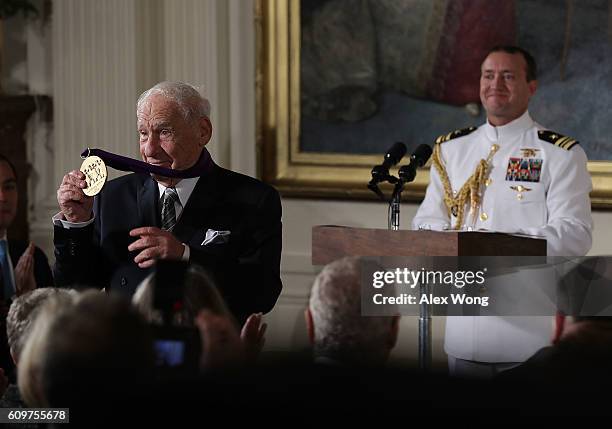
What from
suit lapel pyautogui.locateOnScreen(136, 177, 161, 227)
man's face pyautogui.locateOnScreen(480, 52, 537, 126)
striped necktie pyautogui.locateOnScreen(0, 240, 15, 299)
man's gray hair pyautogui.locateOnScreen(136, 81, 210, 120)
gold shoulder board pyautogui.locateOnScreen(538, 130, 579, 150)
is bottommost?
striped necktie pyautogui.locateOnScreen(0, 240, 15, 299)

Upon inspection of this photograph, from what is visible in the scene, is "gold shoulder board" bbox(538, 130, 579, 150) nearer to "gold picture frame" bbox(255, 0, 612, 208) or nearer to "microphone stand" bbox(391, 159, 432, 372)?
"microphone stand" bbox(391, 159, 432, 372)

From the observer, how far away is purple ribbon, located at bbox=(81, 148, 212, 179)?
3217mm

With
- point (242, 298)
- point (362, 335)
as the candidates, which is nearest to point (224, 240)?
point (242, 298)

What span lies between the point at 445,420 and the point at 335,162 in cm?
548

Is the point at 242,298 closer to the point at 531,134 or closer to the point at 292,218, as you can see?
the point at 531,134

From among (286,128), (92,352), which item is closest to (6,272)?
(286,128)

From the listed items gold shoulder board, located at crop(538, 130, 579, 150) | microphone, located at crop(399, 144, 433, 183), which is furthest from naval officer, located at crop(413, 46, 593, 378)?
microphone, located at crop(399, 144, 433, 183)

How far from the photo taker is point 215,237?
3.27 metres

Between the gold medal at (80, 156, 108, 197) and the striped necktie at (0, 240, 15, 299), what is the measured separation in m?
1.56

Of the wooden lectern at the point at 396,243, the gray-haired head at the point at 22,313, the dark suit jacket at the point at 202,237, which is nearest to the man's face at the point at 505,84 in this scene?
the wooden lectern at the point at 396,243

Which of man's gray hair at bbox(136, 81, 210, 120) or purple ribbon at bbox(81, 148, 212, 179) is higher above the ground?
man's gray hair at bbox(136, 81, 210, 120)

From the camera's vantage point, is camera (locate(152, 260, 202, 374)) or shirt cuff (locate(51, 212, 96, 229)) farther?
shirt cuff (locate(51, 212, 96, 229))

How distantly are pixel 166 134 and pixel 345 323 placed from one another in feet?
5.86

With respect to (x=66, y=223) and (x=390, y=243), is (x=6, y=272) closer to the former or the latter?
(x=66, y=223)
